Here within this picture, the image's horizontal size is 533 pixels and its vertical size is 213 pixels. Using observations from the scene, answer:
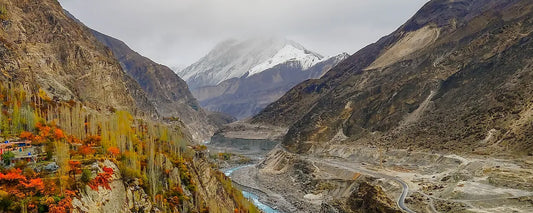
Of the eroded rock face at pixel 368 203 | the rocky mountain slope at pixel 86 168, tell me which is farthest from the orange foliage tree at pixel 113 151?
the eroded rock face at pixel 368 203

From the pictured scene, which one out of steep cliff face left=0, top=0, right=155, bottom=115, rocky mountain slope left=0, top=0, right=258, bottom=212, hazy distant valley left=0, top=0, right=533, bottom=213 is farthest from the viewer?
steep cliff face left=0, top=0, right=155, bottom=115

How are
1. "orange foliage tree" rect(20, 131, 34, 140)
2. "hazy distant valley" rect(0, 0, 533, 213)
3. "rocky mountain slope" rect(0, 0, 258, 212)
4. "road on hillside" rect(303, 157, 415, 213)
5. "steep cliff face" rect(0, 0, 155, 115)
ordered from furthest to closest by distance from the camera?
"steep cliff face" rect(0, 0, 155, 115)
"road on hillside" rect(303, 157, 415, 213)
"orange foliage tree" rect(20, 131, 34, 140)
"hazy distant valley" rect(0, 0, 533, 213)
"rocky mountain slope" rect(0, 0, 258, 212)

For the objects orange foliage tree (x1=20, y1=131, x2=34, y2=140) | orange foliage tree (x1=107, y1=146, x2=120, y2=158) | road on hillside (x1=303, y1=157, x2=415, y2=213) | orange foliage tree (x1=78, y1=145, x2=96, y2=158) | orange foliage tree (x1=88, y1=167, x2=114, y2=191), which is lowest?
road on hillside (x1=303, y1=157, x2=415, y2=213)

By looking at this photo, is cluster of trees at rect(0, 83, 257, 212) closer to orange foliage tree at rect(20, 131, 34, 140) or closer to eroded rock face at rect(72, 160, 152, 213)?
orange foliage tree at rect(20, 131, 34, 140)

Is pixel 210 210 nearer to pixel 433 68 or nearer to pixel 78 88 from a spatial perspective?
pixel 78 88

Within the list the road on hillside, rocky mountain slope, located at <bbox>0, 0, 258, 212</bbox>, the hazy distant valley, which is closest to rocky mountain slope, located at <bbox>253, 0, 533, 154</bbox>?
Answer: the hazy distant valley
